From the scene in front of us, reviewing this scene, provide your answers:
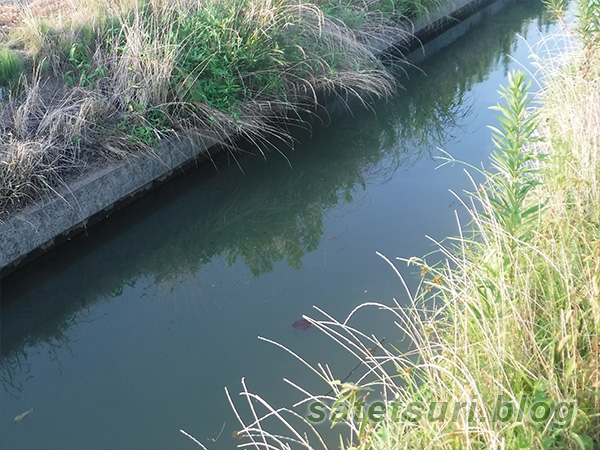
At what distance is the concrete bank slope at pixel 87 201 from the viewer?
13.7ft

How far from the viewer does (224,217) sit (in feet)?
16.4

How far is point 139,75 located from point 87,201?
114 centimetres

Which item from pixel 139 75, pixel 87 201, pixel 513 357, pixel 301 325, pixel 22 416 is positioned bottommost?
pixel 22 416

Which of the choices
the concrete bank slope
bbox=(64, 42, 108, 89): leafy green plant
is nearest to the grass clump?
bbox=(64, 42, 108, 89): leafy green plant

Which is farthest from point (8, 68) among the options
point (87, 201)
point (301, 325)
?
point (301, 325)

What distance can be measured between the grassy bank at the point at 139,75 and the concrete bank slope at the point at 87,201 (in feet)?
0.31

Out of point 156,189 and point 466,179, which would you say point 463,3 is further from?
point 156,189

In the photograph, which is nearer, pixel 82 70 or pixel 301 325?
pixel 301 325

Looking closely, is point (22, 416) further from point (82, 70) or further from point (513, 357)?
point (82, 70)

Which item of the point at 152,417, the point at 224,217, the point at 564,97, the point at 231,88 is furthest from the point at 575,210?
the point at 231,88

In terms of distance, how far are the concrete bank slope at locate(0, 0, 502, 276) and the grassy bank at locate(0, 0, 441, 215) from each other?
95mm

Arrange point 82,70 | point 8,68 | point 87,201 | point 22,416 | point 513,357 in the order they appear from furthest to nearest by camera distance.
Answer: point 82,70 < point 8,68 < point 87,201 < point 22,416 < point 513,357

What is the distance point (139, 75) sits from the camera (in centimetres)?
509

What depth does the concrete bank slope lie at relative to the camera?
4.18 m
